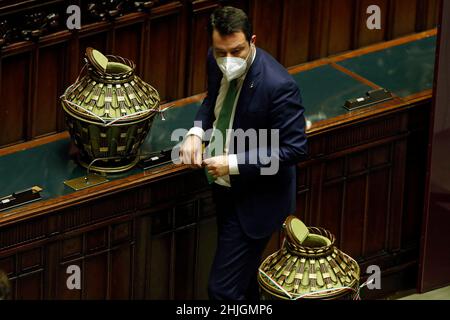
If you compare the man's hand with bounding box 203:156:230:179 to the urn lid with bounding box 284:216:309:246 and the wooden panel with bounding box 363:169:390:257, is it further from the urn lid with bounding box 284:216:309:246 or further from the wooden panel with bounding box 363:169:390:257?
the wooden panel with bounding box 363:169:390:257

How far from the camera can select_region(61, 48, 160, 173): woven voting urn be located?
655 cm

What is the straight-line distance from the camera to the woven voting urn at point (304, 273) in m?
6.31

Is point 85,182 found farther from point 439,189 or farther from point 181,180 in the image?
point 439,189

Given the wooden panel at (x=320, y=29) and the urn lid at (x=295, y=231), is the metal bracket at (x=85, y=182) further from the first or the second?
the wooden panel at (x=320, y=29)

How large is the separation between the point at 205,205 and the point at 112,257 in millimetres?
404

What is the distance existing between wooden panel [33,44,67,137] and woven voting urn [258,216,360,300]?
1.02 meters

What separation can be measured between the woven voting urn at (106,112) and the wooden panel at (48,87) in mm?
164

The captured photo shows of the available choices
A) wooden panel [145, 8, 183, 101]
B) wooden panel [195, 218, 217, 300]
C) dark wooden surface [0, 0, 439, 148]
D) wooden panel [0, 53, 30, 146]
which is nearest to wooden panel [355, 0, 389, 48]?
dark wooden surface [0, 0, 439, 148]

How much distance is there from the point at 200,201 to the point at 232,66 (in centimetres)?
80

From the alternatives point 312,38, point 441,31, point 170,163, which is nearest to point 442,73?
point 441,31

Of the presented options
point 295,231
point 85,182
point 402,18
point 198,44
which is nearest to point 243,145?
A: point 295,231

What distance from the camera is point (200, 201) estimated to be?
22.5 ft

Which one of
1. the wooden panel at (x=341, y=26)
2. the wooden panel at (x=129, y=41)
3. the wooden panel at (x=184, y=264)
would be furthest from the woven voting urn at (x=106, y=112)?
the wooden panel at (x=341, y=26)
